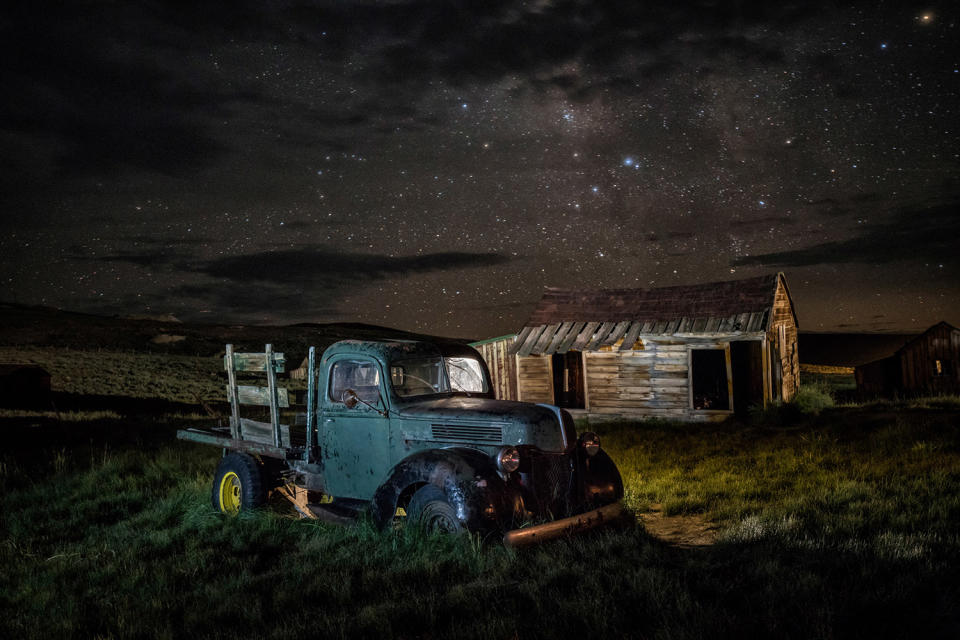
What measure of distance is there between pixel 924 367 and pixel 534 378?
16774mm

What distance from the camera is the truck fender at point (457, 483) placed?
17.7 feet

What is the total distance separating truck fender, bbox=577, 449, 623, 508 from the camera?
6.41 m

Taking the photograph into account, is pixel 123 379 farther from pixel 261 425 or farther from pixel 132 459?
pixel 261 425

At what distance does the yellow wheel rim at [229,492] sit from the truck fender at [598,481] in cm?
452

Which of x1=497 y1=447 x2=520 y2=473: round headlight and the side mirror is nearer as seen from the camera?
x1=497 y1=447 x2=520 y2=473: round headlight

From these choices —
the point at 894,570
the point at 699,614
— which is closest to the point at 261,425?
the point at 699,614

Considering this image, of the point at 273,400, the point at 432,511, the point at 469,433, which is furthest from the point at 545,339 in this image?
the point at 432,511

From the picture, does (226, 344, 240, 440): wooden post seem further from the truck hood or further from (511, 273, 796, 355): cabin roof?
(511, 273, 796, 355): cabin roof

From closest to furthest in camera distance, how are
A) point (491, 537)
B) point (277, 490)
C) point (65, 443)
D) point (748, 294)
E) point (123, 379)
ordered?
1. point (491, 537)
2. point (277, 490)
3. point (65, 443)
4. point (748, 294)
5. point (123, 379)

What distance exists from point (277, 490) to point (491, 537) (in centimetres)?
415

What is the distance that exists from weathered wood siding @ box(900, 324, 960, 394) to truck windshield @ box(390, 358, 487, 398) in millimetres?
25738

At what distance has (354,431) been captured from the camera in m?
6.88

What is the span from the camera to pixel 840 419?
53.1 ft

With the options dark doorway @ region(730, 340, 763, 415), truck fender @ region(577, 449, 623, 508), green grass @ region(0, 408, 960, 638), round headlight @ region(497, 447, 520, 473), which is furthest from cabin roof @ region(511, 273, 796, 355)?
round headlight @ region(497, 447, 520, 473)
